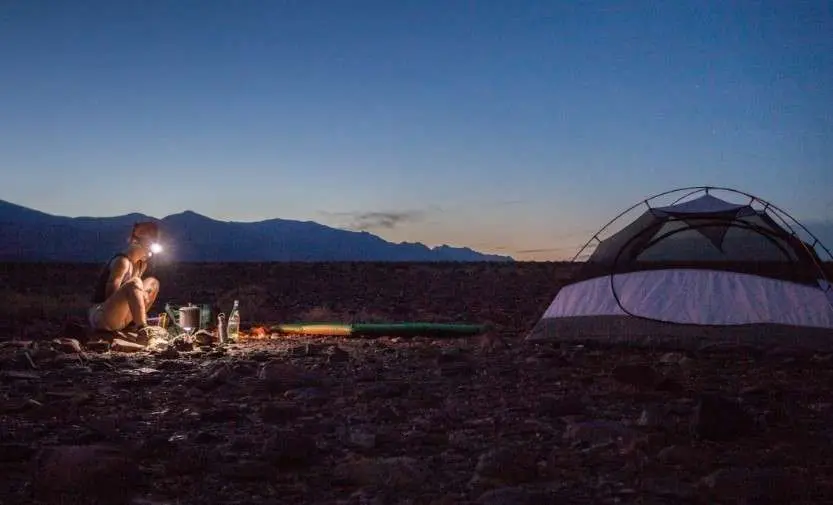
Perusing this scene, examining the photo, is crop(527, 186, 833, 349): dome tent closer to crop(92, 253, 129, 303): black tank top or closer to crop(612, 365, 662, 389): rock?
crop(612, 365, 662, 389): rock

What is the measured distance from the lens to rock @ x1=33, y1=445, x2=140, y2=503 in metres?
4.38

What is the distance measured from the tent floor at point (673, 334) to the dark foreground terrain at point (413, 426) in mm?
207

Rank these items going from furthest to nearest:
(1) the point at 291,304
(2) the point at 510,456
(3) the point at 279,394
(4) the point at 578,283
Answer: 1. (1) the point at 291,304
2. (4) the point at 578,283
3. (3) the point at 279,394
4. (2) the point at 510,456

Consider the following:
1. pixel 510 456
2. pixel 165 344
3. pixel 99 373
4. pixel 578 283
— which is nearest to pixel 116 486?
pixel 510 456

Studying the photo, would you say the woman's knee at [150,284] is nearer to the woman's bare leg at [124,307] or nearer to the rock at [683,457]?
the woman's bare leg at [124,307]

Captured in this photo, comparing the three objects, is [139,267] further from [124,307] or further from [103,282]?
[124,307]

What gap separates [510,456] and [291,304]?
750 inches

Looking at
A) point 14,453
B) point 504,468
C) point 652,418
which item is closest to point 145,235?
point 14,453

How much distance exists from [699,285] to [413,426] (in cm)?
648

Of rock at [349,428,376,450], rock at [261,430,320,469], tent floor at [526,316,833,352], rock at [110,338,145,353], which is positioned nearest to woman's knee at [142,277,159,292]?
rock at [110,338,145,353]

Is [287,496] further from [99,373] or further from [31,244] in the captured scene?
[31,244]

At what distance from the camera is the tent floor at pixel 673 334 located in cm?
1045

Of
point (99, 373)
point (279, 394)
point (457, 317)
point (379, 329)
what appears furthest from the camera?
point (457, 317)

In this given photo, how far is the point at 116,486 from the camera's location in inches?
178
